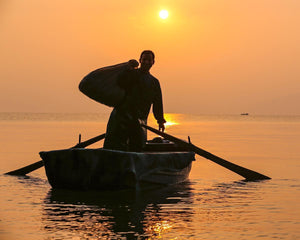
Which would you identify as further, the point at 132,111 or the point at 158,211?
the point at 132,111

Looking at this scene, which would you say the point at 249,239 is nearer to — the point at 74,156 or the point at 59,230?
the point at 59,230

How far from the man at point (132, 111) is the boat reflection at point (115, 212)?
1176 mm

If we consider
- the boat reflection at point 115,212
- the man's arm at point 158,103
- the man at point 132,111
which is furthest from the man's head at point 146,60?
the boat reflection at point 115,212

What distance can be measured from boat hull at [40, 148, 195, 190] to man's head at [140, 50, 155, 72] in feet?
6.36

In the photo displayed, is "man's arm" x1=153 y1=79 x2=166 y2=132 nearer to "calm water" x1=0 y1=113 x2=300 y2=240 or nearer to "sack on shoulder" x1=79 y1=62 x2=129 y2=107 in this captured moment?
"sack on shoulder" x1=79 y1=62 x2=129 y2=107

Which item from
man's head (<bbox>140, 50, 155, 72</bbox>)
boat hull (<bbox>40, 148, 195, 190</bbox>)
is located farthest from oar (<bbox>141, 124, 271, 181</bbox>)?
man's head (<bbox>140, 50, 155, 72</bbox>)

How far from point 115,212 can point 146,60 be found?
3945 mm

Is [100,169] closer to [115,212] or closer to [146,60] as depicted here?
[115,212]

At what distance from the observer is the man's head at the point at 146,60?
14.9 metres

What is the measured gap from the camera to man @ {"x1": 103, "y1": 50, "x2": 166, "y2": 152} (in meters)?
14.8

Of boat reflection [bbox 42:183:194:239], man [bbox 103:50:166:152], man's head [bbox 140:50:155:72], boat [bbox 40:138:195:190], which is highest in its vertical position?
man's head [bbox 140:50:155:72]

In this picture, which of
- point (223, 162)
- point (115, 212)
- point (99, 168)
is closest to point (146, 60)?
point (99, 168)

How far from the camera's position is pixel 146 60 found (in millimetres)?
14891

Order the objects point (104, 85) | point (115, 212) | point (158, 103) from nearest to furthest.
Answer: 1. point (115, 212)
2. point (104, 85)
3. point (158, 103)
